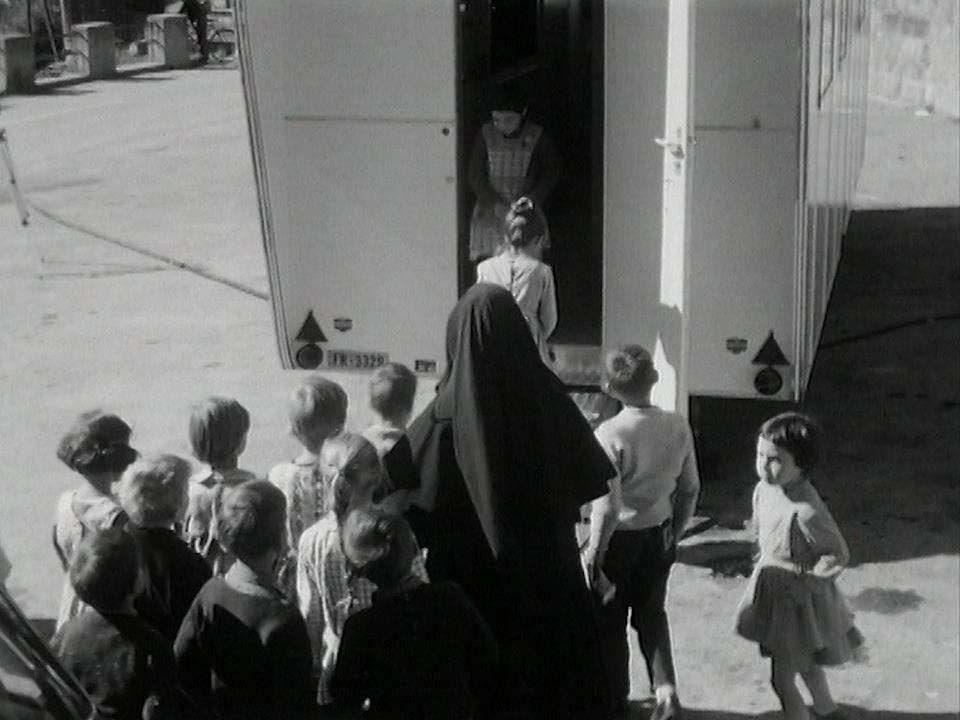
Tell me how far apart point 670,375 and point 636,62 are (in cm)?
134

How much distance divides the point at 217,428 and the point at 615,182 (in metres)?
2.63

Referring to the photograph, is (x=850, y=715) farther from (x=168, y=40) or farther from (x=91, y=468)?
(x=168, y=40)

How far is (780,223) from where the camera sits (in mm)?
6852

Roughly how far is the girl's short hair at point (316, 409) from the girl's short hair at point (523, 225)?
2115 millimetres

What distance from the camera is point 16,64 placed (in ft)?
91.6

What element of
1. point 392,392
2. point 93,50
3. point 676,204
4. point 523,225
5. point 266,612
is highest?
point 676,204

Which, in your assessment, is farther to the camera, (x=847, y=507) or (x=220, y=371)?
(x=220, y=371)

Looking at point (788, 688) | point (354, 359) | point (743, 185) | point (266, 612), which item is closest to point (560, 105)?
point (354, 359)

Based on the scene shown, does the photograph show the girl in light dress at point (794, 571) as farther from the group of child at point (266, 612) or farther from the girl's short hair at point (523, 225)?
the girl's short hair at point (523, 225)

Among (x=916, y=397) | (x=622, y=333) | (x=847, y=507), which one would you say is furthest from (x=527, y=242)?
(x=916, y=397)

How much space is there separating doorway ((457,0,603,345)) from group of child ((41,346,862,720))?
2472mm

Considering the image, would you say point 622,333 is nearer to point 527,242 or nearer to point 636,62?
point 527,242

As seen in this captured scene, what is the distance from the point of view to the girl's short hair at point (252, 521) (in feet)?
13.7

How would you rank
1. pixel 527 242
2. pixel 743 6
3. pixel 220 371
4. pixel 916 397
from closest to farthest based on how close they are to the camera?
pixel 743 6, pixel 527 242, pixel 916 397, pixel 220 371
